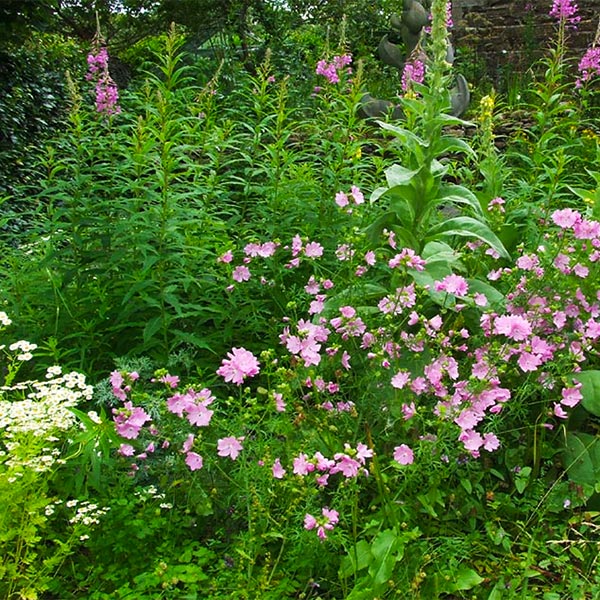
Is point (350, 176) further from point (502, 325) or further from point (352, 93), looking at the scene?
point (502, 325)

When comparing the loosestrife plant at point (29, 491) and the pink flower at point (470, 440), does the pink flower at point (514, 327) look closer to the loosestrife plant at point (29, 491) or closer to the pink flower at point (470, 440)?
the pink flower at point (470, 440)

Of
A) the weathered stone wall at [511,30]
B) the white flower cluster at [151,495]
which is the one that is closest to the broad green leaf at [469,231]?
the white flower cluster at [151,495]

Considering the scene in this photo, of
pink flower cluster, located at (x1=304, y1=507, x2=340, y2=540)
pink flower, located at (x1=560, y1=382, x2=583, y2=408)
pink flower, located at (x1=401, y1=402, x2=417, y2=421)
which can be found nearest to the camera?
pink flower cluster, located at (x1=304, y1=507, x2=340, y2=540)

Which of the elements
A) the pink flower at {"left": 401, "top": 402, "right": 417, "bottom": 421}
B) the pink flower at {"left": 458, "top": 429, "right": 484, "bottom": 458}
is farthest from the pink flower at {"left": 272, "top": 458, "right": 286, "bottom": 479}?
the pink flower at {"left": 458, "top": 429, "right": 484, "bottom": 458}

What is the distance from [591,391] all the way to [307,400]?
110 cm

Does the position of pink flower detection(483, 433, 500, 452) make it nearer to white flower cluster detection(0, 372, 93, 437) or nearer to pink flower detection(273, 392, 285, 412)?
pink flower detection(273, 392, 285, 412)

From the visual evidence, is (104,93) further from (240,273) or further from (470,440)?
(470,440)

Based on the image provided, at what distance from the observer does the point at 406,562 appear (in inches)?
96.0

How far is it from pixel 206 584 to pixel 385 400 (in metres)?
0.86

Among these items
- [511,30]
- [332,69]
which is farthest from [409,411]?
[511,30]

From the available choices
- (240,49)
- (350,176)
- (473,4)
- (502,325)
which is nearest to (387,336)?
(502,325)

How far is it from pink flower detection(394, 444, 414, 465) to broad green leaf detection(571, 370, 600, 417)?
2.89 ft

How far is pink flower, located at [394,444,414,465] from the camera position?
96.3 inches

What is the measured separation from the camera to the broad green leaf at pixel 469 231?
3.21m
